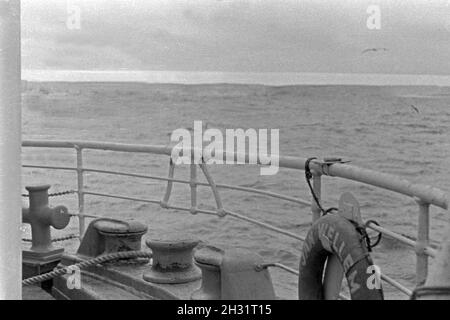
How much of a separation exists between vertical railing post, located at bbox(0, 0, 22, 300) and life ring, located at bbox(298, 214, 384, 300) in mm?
945

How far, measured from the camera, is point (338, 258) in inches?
69.1

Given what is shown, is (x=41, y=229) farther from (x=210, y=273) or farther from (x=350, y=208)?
(x=350, y=208)

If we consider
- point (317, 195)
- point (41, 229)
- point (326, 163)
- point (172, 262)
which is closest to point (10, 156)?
point (326, 163)

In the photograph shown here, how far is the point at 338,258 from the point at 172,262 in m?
1.02

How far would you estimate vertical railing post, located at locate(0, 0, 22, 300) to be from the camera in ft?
2.96

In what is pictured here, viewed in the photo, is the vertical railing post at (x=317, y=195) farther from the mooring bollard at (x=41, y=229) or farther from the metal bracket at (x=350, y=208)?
the mooring bollard at (x=41, y=229)

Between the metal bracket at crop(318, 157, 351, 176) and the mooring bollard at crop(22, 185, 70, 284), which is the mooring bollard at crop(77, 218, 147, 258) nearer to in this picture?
the mooring bollard at crop(22, 185, 70, 284)

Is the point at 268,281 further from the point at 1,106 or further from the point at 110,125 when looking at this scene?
the point at 110,125

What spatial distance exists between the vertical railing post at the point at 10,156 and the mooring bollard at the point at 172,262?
1.63 m

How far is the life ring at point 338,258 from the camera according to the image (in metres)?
1.56

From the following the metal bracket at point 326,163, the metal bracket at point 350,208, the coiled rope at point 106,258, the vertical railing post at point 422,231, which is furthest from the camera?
the coiled rope at point 106,258

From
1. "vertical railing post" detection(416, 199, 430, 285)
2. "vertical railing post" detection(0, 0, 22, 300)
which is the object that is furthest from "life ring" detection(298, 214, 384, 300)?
"vertical railing post" detection(0, 0, 22, 300)

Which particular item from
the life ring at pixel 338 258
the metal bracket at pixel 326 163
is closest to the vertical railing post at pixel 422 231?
the life ring at pixel 338 258
